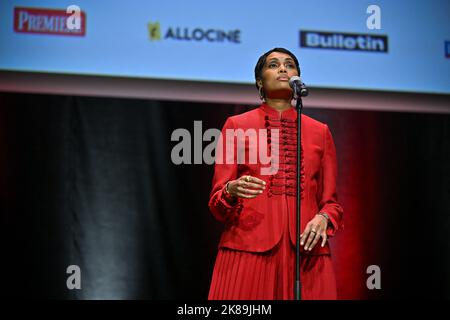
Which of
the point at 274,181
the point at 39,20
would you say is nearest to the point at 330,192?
the point at 274,181

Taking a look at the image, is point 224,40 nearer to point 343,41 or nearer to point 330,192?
point 343,41

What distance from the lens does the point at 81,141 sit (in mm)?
4250

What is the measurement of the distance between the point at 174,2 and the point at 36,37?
0.87 metres

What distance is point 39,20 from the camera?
13.7 feet

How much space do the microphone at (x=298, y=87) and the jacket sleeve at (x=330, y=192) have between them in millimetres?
387

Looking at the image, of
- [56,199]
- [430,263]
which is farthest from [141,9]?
[430,263]

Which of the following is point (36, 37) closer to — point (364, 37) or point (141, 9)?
point (141, 9)

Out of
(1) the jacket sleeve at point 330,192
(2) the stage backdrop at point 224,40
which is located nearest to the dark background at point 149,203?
(2) the stage backdrop at point 224,40

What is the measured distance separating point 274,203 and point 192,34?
5.40 ft

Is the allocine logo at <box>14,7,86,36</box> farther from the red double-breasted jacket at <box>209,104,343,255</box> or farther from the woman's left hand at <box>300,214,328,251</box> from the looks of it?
the woman's left hand at <box>300,214,328,251</box>

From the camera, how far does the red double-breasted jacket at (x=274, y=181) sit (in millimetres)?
2914

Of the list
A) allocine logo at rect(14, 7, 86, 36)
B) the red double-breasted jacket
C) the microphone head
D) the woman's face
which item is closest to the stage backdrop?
allocine logo at rect(14, 7, 86, 36)

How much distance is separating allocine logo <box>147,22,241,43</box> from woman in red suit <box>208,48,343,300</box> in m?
1.09

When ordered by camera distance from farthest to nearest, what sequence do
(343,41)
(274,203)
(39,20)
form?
(343,41) → (39,20) → (274,203)
